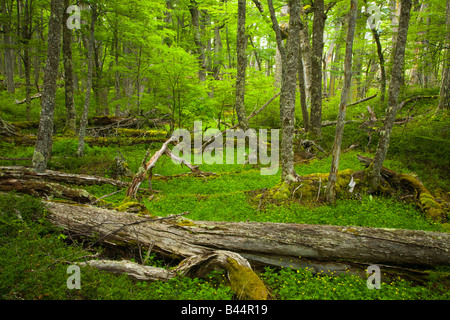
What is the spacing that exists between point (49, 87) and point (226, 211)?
261 inches

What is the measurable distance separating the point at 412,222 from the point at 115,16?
14764mm

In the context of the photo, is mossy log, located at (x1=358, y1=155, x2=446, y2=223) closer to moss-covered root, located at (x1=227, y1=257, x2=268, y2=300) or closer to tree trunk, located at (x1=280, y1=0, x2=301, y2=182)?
tree trunk, located at (x1=280, y1=0, x2=301, y2=182)

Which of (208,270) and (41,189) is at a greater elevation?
(41,189)

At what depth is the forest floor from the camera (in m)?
3.94

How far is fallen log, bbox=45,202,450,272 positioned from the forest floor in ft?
0.87

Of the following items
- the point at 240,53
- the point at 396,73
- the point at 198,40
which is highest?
the point at 198,40

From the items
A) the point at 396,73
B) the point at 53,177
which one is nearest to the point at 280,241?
the point at 396,73

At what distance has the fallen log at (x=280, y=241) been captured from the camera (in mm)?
5047

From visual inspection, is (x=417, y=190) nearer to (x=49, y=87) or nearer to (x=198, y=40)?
(x=49, y=87)

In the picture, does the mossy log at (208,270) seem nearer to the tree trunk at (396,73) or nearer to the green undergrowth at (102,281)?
the green undergrowth at (102,281)

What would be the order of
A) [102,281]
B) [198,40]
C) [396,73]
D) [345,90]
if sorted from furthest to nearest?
[198,40] → [396,73] → [345,90] → [102,281]

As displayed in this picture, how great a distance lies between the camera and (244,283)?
421 cm

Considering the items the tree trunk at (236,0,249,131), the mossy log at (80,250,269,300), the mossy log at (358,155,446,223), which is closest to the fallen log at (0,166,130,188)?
the mossy log at (80,250,269,300)

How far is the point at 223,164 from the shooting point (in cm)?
1249
